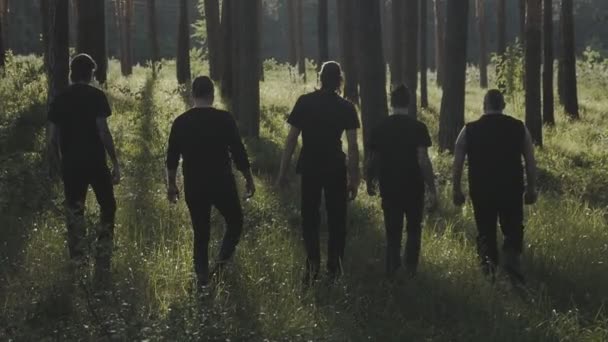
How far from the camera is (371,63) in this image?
45.7ft

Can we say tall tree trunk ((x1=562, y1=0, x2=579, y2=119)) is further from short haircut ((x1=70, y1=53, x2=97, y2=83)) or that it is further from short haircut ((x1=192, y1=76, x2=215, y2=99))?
short haircut ((x1=70, y1=53, x2=97, y2=83))

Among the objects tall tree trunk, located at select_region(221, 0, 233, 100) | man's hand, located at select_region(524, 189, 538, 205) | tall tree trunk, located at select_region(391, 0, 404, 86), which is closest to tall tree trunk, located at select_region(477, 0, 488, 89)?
tall tree trunk, located at select_region(391, 0, 404, 86)

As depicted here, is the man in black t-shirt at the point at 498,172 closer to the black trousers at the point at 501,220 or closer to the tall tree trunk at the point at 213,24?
the black trousers at the point at 501,220

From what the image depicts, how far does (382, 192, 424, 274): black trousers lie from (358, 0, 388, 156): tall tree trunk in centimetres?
547

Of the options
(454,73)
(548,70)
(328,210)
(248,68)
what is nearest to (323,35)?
(548,70)

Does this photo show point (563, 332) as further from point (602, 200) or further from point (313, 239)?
point (602, 200)

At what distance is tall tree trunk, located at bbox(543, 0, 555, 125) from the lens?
23172mm

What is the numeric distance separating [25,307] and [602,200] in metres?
10.6

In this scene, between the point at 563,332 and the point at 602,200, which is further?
the point at 602,200

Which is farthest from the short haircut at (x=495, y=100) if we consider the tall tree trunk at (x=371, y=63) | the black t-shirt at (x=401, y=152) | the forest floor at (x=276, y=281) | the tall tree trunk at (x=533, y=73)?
the tall tree trunk at (x=533, y=73)

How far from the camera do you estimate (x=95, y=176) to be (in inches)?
312

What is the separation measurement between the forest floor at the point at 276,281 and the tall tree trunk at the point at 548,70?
9386 mm

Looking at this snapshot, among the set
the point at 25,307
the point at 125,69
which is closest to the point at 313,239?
the point at 25,307

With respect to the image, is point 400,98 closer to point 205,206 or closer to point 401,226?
point 401,226
